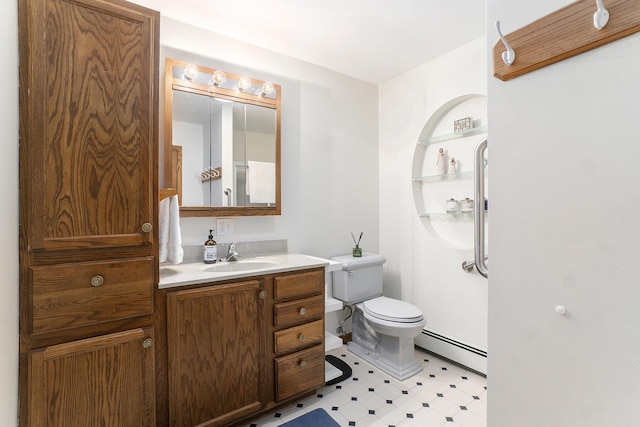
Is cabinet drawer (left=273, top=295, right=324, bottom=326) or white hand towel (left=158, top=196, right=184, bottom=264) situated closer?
white hand towel (left=158, top=196, right=184, bottom=264)

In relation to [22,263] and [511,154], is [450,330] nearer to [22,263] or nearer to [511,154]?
[511,154]

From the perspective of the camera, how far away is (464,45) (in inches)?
89.7

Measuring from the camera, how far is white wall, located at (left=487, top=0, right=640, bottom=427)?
2.17ft

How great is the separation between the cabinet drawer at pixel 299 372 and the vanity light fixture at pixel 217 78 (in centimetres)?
184

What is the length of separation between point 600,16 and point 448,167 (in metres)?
1.88

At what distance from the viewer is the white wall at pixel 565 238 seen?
0.66m

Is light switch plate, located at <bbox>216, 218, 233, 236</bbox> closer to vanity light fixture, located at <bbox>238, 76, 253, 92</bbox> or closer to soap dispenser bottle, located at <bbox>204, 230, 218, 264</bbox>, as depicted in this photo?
soap dispenser bottle, located at <bbox>204, 230, 218, 264</bbox>

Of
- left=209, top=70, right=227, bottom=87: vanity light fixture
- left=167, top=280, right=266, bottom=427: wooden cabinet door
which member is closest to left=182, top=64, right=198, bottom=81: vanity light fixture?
left=209, top=70, right=227, bottom=87: vanity light fixture

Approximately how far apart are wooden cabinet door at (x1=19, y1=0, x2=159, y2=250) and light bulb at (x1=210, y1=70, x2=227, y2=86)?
61cm

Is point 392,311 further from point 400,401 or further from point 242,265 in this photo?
point 242,265

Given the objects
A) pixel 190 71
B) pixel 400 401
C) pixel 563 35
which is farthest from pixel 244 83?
pixel 400 401

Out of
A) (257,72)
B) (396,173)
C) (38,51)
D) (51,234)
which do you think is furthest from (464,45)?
(51,234)

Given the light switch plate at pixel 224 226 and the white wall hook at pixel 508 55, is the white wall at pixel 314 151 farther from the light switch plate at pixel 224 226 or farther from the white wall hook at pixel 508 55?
the white wall hook at pixel 508 55

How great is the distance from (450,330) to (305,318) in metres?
1.31
